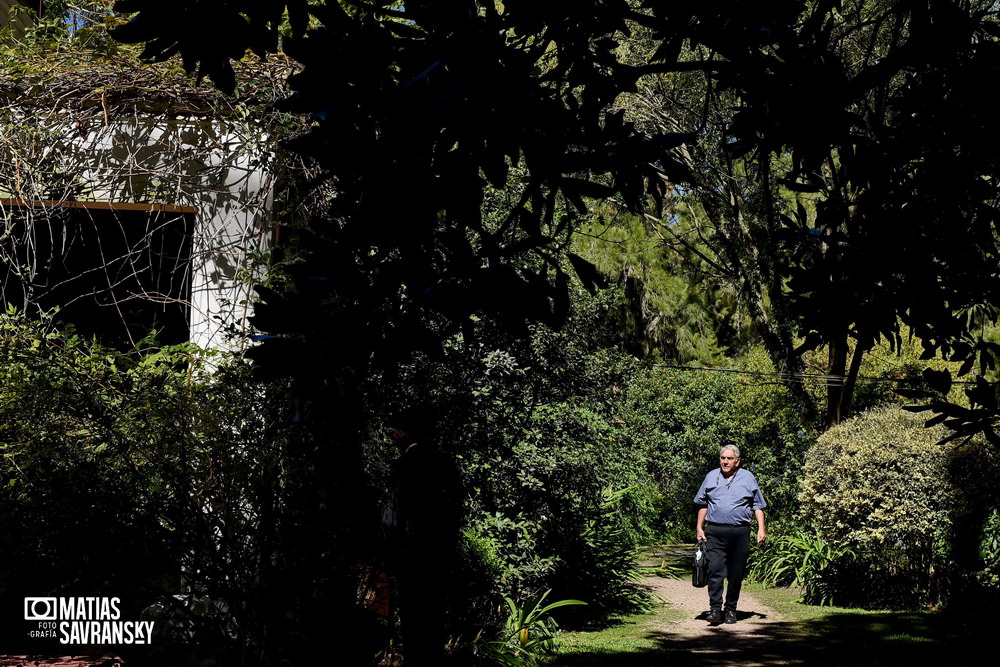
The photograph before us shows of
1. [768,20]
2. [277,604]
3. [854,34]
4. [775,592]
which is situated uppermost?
[854,34]

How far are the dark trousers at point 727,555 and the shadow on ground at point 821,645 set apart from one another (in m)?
0.39

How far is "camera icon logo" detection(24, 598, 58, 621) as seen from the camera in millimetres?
5477

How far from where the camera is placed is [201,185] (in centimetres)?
705

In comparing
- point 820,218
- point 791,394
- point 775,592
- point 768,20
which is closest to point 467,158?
point 768,20

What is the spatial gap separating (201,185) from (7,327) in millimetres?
1895

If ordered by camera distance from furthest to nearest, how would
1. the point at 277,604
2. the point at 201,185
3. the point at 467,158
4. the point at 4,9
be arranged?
the point at 4,9, the point at 201,185, the point at 277,604, the point at 467,158

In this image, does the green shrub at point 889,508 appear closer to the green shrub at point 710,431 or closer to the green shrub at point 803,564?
the green shrub at point 803,564

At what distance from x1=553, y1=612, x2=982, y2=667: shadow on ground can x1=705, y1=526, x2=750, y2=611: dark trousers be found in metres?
0.39

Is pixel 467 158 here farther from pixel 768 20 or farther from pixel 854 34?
pixel 854 34

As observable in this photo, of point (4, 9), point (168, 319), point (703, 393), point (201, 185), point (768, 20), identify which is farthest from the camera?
point (703, 393)

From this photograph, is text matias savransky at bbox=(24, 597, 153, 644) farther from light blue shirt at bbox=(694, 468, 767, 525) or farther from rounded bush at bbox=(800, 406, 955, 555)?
rounded bush at bbox=(800, 406, 955, 555)

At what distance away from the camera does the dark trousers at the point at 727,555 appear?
927 centimetres

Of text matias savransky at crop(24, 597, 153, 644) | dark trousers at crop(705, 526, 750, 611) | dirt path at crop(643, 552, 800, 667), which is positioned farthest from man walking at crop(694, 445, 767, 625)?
text matias savransky at crop(24, 597, 153, 644)

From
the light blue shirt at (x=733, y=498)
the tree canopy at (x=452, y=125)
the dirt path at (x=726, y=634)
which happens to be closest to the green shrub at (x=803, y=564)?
the dirt path at (x=726, y=634)
